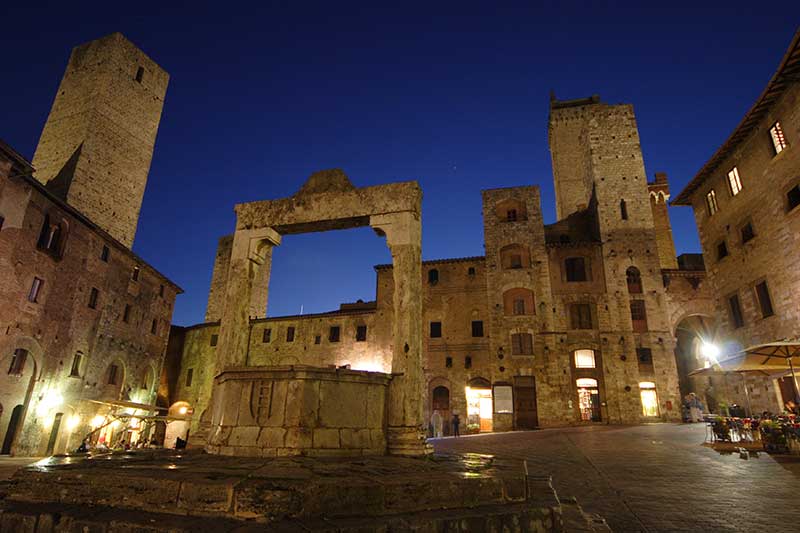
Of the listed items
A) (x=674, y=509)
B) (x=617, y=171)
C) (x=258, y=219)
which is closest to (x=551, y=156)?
(x=617, y=171)

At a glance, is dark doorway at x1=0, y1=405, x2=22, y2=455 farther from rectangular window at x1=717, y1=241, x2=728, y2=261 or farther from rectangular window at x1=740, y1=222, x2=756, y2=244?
rectangular window at x1=717, y1=241, x2=728, y2=261

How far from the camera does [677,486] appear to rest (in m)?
6.17

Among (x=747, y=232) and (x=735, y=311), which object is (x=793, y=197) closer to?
(x=747, y=232)

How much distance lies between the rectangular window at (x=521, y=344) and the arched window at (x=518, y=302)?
51.3 inches

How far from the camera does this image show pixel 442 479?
13.4 feet

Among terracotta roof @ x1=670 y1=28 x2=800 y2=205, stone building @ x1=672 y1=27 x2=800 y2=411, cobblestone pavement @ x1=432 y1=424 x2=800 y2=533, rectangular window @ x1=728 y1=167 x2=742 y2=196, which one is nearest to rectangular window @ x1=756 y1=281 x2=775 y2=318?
stone building @ x1=672 y1=27 x2=800 y2=411

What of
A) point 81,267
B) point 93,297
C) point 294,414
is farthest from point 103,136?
point 294,414

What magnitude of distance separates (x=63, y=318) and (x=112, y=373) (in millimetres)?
4947

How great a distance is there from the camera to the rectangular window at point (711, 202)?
1897 centimetres

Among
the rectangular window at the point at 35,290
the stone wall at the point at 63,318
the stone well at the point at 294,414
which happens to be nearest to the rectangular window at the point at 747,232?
the stone well at the point at 294,414

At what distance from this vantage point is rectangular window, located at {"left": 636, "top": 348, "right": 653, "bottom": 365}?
945 inches

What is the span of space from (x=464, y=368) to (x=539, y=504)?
22139 millimetres

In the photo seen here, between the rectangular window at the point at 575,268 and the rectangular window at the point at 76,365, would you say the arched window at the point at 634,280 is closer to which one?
the rectangular window at the point at 575,268

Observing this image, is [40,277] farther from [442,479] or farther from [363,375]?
[442,479]
